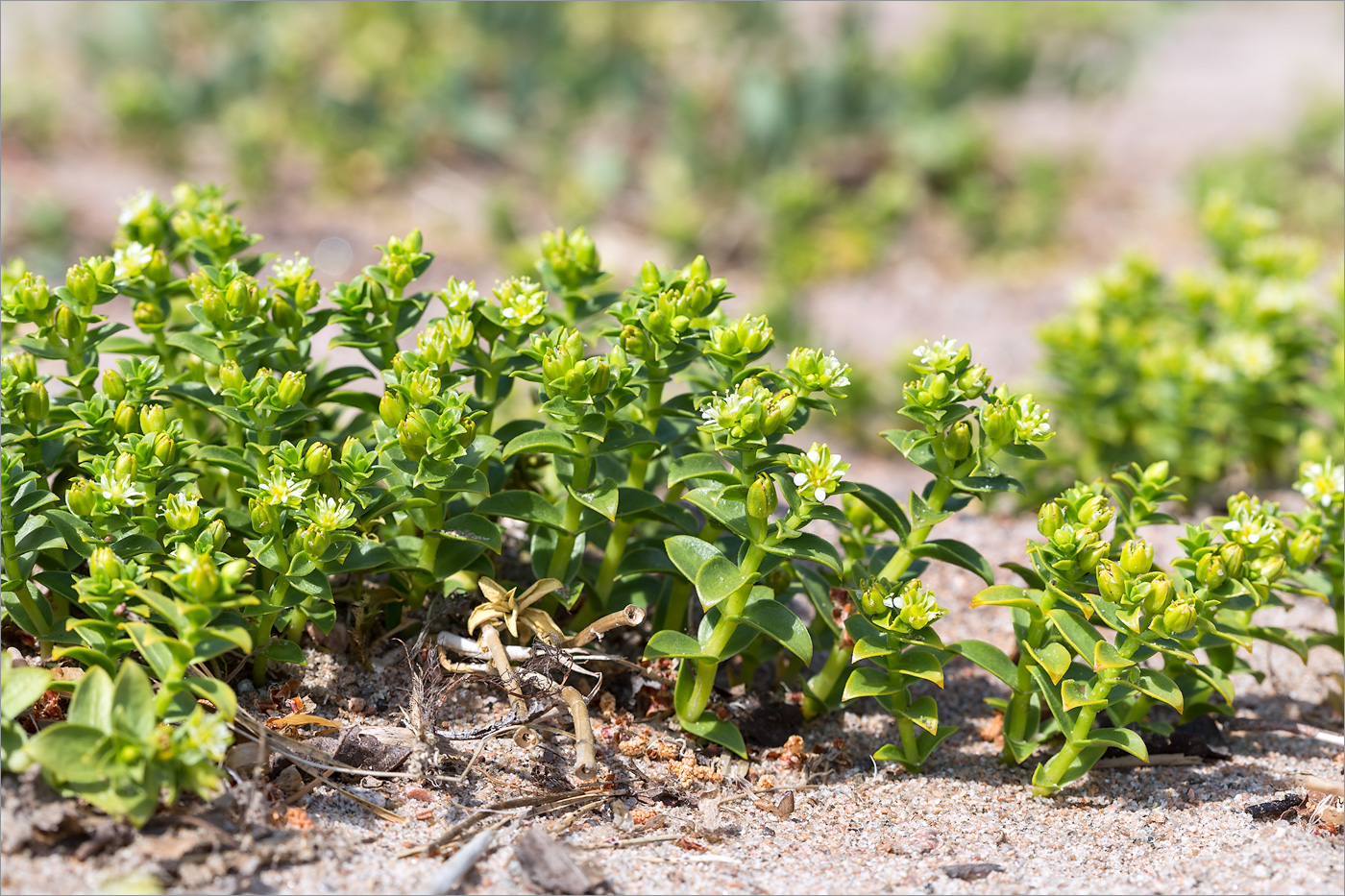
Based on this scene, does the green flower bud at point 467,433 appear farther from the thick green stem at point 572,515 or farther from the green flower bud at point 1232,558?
the green flower bud at point 1232,558

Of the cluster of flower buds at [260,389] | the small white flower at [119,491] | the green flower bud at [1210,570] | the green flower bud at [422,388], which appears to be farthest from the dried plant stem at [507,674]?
the green flower bud at [1210,570]

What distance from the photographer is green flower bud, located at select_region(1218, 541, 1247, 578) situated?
2.30 m

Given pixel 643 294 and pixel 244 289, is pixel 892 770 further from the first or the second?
pixel 244 289

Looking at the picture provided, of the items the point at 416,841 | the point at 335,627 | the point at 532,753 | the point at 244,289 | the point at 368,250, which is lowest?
the point at 416,841

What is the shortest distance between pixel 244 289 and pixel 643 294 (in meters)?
0.80

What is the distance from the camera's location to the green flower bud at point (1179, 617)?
2.21m

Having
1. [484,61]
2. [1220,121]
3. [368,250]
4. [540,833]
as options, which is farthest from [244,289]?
[1220,121]

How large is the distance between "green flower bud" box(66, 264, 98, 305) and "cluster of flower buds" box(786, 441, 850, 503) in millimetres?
1447

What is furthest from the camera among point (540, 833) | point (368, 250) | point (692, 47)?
point (692, 47)

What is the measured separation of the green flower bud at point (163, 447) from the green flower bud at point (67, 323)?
0.36m

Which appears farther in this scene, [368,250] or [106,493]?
[368,250]

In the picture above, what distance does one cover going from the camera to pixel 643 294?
96.3 inches

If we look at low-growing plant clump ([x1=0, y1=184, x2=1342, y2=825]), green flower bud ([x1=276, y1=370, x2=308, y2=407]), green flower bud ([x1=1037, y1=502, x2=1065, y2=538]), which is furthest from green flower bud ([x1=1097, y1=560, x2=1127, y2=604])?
green flower bud ([x1=276, y1=370, x2=308, y2=407])

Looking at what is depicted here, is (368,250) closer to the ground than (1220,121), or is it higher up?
closer to the ground
